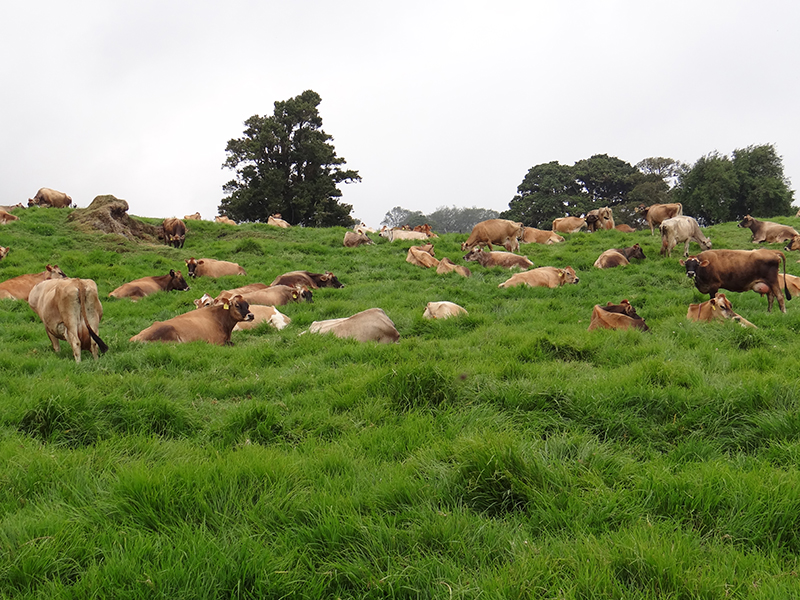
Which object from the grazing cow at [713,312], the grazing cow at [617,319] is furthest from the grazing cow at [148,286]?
the grazing cow at [713,312]

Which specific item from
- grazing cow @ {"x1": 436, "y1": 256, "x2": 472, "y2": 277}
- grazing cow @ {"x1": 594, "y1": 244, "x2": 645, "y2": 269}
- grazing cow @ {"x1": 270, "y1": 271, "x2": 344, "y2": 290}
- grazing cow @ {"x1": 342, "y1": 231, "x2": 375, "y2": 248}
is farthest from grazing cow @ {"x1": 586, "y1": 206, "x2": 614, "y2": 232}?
grazing cow @ {"x1": 270, "y1": 271, "x2": 344, "y2": 290}

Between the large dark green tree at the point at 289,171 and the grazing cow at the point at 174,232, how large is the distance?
18.8 m

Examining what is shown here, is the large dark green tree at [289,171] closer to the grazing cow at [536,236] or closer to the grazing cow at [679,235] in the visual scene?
the grazing cow at [536,236]

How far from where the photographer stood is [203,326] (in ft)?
27.1

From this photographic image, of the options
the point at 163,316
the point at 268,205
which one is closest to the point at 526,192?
the point at 268,205

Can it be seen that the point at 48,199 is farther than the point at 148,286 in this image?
Yes

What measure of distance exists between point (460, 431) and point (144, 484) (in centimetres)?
223

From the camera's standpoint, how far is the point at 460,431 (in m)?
3.86

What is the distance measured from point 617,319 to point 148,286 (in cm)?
1055

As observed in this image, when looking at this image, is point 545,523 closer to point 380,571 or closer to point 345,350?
point 380,571

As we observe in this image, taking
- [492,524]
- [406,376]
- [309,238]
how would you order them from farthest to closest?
[309,238]
[406,376]
[492,524]

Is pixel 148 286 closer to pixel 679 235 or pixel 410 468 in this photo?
pixel 410 468

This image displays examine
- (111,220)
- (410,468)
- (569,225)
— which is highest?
(111,220)

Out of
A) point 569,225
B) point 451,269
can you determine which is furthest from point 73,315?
point 569,225
